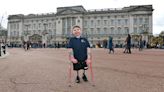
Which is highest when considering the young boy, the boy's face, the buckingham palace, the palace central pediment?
the palace central pediment

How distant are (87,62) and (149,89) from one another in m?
1.77

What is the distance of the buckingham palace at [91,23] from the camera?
11638 centimetres

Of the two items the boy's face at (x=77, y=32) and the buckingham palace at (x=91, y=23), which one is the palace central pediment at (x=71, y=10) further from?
the boy's face at (x=77, y=32)

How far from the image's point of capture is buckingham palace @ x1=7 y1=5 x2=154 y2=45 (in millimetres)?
116375

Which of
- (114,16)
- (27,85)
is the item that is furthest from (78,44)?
(114,16)

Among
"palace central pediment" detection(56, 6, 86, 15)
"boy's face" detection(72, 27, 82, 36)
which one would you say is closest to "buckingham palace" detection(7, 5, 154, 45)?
"palace central pediment" detection(56, 6, 86, 15)

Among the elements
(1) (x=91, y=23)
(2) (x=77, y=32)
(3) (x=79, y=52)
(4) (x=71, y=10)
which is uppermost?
(4) (x=71, y=10)

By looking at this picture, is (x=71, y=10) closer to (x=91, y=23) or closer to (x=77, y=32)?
(x=91, y=23)

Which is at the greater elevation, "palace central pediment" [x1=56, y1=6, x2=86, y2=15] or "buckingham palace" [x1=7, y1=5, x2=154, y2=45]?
"palace central pediment" [x1=56, y1=6, x2=86, y2=15]

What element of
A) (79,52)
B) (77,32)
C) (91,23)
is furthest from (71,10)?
(79,52)

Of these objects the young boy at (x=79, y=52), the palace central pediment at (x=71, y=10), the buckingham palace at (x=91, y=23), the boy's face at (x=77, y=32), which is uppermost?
the palace central pediment at (x=71, y=10)

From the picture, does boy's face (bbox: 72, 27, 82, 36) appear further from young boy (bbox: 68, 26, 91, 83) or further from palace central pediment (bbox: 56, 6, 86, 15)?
palace central pediment (bbox: 56, 6, 86, 15)

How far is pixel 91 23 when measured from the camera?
12850cm

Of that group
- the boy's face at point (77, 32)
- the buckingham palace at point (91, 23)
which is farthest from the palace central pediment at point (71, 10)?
the boy's face at point (77, 32)
